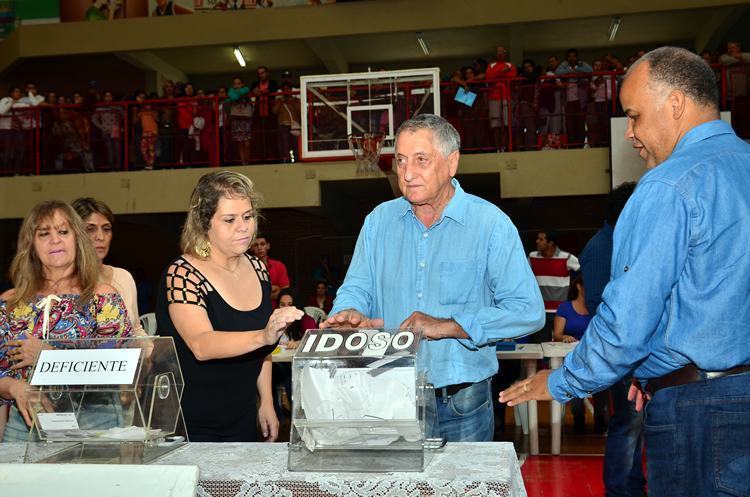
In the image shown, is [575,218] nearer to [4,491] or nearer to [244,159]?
[244,159]

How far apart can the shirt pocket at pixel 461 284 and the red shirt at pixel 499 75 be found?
7.69 m

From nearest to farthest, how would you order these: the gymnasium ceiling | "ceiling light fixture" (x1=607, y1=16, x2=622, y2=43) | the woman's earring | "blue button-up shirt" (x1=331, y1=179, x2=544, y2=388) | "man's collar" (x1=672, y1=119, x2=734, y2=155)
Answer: "man's collar" (x1=672, y1=119, x2=734, y2=155)
"blue button-up shirt" (x1=331, y1=179, x2=544, y2=388)
the woman's earring
the gymnasium ceiling
"ceiling light fixture" (x1=607, y1=16, x2=622, y2=43)

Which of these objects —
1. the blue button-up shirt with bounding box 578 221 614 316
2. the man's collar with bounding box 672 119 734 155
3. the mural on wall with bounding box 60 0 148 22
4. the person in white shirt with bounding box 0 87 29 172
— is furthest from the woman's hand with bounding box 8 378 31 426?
the mural on wall with bounding box 60 0 148 22

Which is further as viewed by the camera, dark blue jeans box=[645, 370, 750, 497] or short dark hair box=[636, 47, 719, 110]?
short dark hair box=[636, 47, 719, 110]

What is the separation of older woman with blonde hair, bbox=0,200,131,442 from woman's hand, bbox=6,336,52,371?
3 centimetres

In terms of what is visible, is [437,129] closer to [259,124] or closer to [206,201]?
[206,201]

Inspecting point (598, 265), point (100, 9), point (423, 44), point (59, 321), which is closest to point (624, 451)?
point (598, 265)

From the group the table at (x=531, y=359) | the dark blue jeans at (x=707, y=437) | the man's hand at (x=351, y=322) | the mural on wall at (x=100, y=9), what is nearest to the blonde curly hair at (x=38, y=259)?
the man's hand at (x=351, y=322)

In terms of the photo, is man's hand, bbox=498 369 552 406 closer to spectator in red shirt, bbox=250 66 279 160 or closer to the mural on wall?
spectator in red shirt, bbox=250 66 279 160

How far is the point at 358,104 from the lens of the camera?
940cm

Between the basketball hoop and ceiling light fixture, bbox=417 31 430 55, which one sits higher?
ceiling light fixture, bbox=417 31 430 55

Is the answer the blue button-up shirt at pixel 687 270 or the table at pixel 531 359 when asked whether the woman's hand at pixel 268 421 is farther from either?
the table at pixel 531 359

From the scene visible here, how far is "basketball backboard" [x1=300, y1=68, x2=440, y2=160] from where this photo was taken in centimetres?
929

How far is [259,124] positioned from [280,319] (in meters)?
8.63
